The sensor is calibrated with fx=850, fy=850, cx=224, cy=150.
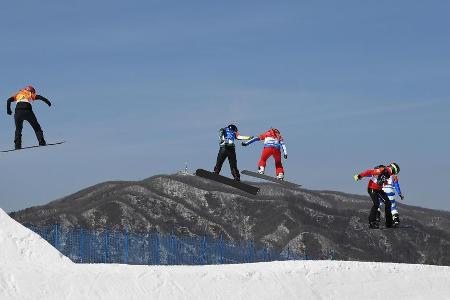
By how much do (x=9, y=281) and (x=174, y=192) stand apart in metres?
120

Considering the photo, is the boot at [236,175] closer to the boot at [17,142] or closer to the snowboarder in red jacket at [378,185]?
the snowboarder in red jacket at [378,185]

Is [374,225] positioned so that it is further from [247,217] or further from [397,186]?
[247,217]

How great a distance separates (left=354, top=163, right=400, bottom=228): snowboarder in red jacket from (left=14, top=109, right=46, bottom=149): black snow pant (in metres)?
11.0

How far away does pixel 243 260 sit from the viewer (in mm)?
36062

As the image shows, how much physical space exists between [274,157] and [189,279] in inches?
200

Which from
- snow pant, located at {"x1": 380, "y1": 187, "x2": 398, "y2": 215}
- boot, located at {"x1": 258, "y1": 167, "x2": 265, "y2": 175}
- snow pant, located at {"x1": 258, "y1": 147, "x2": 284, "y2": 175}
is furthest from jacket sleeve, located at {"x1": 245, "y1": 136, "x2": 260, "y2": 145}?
snow pant, located at {"x1": 380, "y1": 187, "x2": 398, "y2": 215}

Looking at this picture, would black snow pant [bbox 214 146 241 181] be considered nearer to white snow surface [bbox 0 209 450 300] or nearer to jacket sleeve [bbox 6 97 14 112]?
white snow surface [bbox 0 209 450 300]

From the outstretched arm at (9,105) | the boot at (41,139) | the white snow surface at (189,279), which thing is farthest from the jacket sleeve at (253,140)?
the outstretched arm at (9,105)

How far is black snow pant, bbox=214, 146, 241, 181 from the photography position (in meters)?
29.3

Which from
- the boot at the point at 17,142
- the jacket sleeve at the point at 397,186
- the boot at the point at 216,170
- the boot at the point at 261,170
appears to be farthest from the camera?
the jacket sleeve at the point at 397,186

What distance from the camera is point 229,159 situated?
96.7ft

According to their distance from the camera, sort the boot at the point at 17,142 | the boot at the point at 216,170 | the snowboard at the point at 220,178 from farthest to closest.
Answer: the boot at the point at 216,170, the snowboard at the point at 220,178, the boot at the point at 17,142

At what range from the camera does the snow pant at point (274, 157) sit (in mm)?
29156

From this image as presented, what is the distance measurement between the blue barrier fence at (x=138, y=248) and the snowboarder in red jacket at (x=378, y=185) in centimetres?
667
